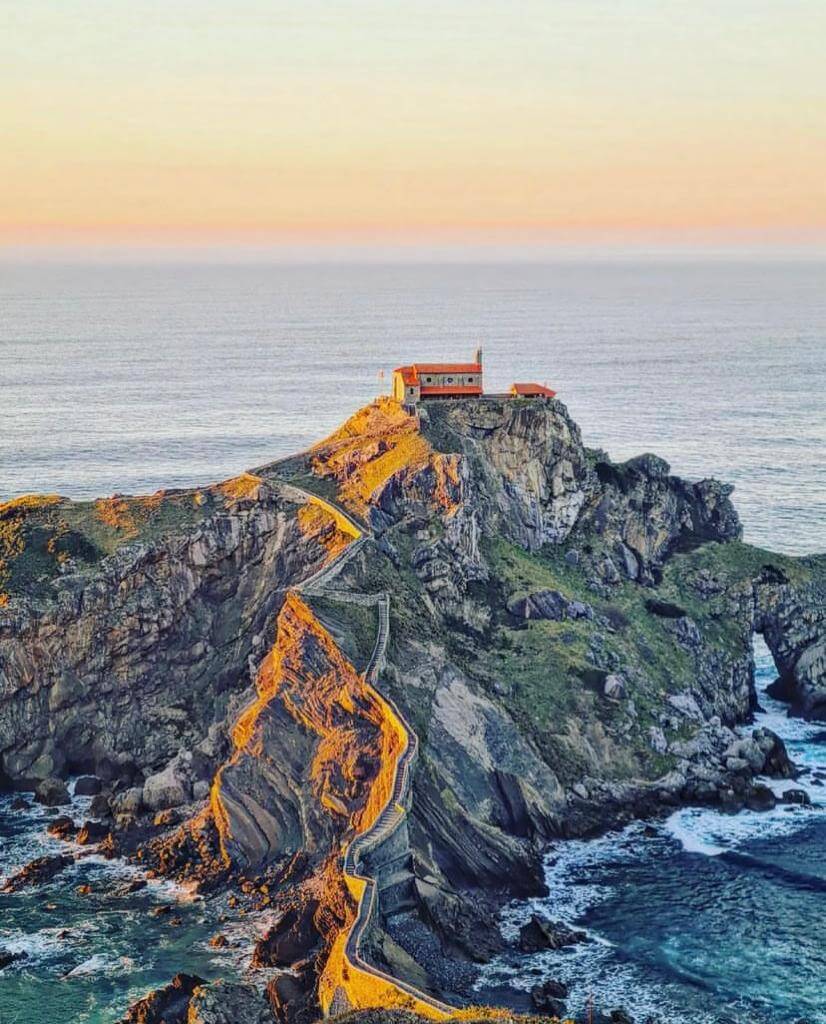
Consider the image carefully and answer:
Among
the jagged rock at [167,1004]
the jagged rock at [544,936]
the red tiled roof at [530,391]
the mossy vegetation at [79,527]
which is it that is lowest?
the jagged rock at [167,1004]

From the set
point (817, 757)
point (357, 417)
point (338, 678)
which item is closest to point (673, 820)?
point (817, 757)

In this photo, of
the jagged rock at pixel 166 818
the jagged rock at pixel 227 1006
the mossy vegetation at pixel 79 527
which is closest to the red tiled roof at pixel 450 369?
the mossy vegetation at pixel 79 527

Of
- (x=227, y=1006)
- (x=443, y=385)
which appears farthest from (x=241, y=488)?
(x=227, y=1006)

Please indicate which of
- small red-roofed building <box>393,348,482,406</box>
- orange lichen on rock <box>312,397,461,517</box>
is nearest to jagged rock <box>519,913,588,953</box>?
orange lichen on rock <box>312,397,461,517</box>

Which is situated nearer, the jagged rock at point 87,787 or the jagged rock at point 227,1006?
the jagged rock at point 227,1006

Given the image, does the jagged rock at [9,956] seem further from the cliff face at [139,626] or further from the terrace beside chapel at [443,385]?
the terrace beside chapel at [443,385]

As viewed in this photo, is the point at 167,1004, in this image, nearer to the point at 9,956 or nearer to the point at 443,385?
the point at 9,956

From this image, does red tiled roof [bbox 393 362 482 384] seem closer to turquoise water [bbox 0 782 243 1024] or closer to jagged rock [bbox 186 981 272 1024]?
turquoise water [bbox 0 782 243 1024]
